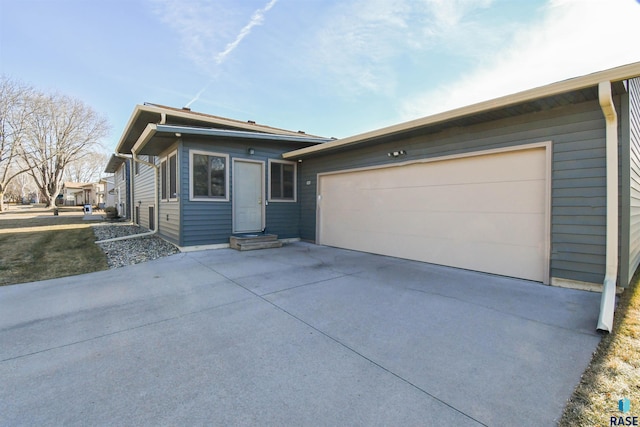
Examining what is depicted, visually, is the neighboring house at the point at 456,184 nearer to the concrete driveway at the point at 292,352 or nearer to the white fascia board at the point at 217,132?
the white fascia board at the point at 217,132

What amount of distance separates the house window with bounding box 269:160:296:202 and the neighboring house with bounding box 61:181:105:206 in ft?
136

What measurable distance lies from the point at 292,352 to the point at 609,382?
229 cm

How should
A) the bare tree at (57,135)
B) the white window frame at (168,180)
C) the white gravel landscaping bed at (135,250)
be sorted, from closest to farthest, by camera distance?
the white gravel landscaping bed at (135,250) < the white window frame at (168,180) < the bare tree at (57,135)

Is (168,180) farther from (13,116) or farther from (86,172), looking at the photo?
(86,172)

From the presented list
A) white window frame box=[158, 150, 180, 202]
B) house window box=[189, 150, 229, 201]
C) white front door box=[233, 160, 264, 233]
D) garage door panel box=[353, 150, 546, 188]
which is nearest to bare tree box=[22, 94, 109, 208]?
white window frame box=[158, 150, 180, 202]

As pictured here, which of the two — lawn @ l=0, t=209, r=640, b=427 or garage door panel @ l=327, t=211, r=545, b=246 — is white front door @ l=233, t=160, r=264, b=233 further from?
lawn @ l=0, t=209, r=640, b=427

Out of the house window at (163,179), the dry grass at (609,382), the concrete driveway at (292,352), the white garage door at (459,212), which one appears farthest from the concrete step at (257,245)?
the dry grass at (609,382)

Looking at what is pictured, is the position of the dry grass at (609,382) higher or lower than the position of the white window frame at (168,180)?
lower

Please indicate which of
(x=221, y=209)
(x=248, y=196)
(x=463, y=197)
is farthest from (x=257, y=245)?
(x=463, y=197)

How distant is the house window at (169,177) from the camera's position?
731 cm

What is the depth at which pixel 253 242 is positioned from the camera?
7273mm

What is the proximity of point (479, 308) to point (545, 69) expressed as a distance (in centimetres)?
583

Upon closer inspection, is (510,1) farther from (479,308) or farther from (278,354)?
(278,354)

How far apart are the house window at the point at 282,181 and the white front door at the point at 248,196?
35 centimetres
